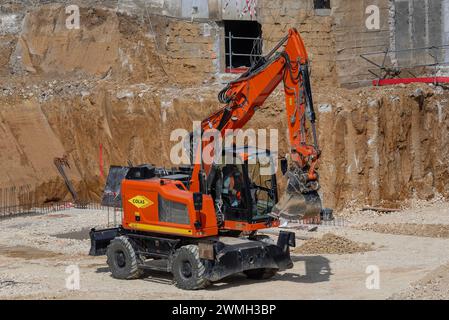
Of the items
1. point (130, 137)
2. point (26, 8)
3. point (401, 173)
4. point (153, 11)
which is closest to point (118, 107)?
point (130, 137)

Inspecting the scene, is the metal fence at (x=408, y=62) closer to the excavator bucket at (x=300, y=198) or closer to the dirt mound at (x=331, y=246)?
the dirt mound at (x=331, y=246)

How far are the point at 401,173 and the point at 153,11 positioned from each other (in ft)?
34.8

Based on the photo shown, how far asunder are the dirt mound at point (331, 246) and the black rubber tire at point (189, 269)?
445 cm

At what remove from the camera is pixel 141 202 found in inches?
637

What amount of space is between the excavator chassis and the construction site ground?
315 millimetres

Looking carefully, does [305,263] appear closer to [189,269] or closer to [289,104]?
[189,269]

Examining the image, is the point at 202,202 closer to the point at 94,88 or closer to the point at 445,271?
the point at 445,271

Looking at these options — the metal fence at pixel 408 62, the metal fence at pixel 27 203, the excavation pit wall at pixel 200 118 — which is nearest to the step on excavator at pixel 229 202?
the excavation pit wall at pixel 200 118

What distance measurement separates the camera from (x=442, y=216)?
24.0 m

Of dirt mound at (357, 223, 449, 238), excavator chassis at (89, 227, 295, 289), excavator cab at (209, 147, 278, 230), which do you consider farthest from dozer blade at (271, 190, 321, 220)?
dirt mound at (357, 223, 449, 238)

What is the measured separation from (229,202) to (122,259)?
260cm

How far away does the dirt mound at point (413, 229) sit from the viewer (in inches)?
840

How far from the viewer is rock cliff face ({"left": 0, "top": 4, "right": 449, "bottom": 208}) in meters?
25.8

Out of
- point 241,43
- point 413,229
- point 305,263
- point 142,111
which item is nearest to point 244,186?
point 305,263
